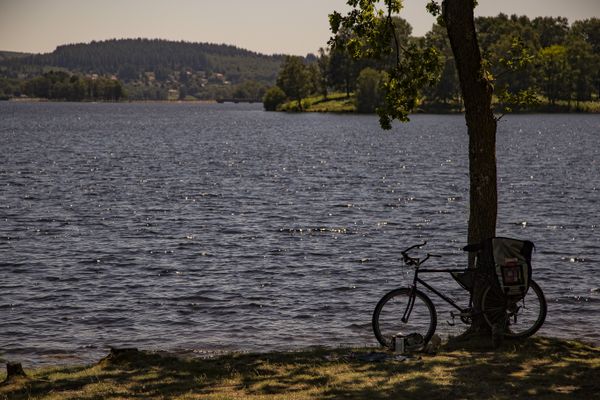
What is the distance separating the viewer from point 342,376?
11883 millimetres

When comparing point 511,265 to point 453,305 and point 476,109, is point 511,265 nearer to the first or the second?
point 453,305

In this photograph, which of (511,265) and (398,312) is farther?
(398,312)

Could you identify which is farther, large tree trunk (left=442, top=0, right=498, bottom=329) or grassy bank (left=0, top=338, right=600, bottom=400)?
large tree trunk (left=442, top=0, right=498, bottom=329)

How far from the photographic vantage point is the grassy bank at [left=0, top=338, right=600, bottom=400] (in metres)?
11.0

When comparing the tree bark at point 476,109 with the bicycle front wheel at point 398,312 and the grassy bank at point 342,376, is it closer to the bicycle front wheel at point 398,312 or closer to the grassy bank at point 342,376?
the bicycle front wheel at point 398,312

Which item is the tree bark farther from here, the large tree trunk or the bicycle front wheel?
the bicycle front wheel

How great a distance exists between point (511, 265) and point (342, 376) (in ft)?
12.3

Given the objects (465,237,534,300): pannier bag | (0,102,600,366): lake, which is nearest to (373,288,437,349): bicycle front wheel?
(465,237,534,300): pannier bag

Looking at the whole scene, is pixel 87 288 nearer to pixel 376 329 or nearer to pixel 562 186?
pixel 376 329

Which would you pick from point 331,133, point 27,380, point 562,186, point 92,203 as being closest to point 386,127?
point 27,380

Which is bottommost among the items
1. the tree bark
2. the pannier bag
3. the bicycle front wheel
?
the bicycle front wheel

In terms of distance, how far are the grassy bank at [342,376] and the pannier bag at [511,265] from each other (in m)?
1.05

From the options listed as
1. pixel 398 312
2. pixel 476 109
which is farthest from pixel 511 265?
pixel 476 109

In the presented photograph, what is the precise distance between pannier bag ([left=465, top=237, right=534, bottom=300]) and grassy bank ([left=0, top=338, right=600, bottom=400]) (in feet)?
3.43
